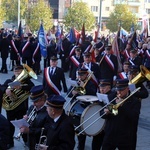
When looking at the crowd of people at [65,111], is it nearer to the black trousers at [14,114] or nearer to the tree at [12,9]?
the black trousers at [14,114]

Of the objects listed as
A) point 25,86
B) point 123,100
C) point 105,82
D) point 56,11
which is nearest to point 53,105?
point 123,100

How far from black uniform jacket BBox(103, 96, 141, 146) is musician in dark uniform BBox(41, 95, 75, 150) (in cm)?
159

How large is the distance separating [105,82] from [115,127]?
1269 millimetres

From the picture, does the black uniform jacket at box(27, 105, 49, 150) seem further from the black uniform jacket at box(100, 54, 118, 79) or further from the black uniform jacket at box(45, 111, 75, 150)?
the black uniform jacket at box(100, 54, 118, 79)

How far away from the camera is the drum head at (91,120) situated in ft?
25.5

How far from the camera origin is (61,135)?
16.8 ft

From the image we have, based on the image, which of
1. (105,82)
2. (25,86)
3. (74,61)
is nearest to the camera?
(105,82)

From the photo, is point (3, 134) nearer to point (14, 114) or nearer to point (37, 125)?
point (37, 125)

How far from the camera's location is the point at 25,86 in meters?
8.52

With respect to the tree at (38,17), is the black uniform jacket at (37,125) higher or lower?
lower

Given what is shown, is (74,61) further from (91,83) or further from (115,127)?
(115,127)

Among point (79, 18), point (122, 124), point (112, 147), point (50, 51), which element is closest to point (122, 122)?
point (122, 124)

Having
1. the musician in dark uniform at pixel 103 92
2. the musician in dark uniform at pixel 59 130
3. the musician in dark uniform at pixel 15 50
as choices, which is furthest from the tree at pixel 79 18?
the musician in dark uniform at pixel 59 130

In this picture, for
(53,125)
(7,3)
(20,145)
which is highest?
(7,3)
